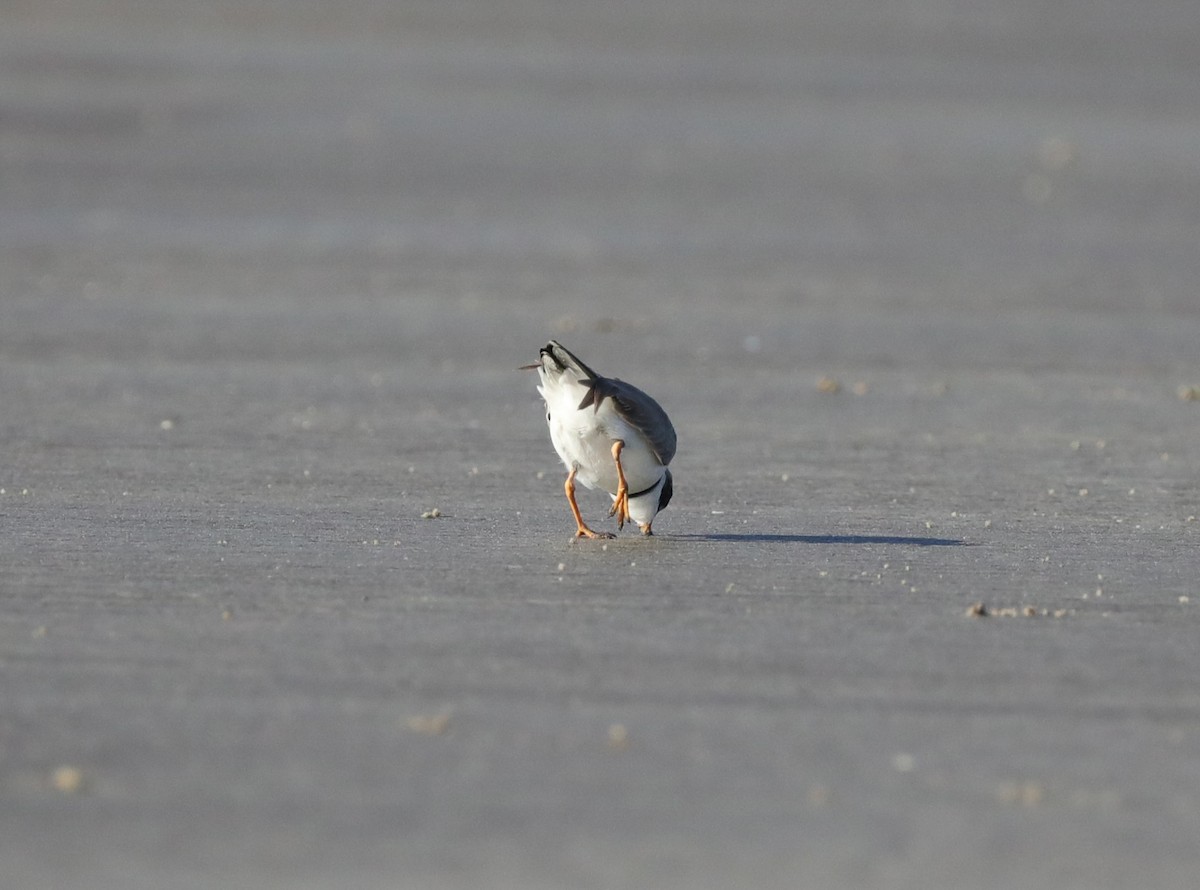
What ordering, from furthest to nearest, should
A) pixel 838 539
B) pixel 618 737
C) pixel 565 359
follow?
pixel 838 539 → pixel 565 359 → pixel 618 737

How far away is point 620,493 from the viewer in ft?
24.7

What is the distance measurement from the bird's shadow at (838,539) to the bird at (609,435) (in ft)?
0.84

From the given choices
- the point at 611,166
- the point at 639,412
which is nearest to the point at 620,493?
the point at 639,412

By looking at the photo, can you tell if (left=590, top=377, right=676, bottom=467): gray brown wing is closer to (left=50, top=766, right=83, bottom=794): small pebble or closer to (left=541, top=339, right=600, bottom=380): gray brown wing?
(left=541, top=339, right=600, bottom=380): gray brown wing

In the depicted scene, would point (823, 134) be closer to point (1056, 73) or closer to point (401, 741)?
point (1056, 73)

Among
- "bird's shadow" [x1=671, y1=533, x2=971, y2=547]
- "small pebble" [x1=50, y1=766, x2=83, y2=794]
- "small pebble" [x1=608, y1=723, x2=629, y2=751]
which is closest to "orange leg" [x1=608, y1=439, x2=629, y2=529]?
"bird's shadow" [x1=671, y1=533, x2=971, y2=547]

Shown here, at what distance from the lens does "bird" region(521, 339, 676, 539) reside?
7.31 m

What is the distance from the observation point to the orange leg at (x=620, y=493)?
7.42 m

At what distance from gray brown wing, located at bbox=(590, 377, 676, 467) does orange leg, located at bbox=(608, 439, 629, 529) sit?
0.10m

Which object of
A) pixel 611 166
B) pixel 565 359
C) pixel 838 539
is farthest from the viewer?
pixel 611 166

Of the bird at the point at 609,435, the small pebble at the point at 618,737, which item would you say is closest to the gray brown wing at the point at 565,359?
the bird at the point at 609,435

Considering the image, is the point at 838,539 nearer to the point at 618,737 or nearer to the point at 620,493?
the point at 620,493

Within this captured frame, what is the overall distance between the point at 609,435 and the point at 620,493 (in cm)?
24

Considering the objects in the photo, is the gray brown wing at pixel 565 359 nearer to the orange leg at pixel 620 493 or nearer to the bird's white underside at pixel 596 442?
the bird's white underside at pixel 596 442
